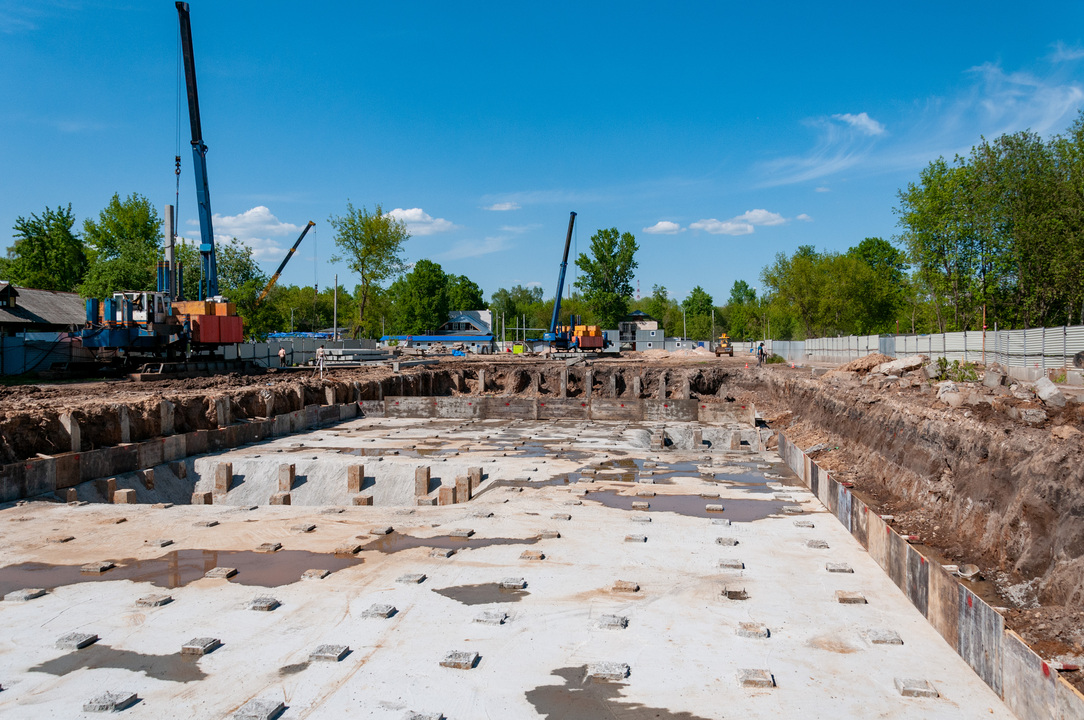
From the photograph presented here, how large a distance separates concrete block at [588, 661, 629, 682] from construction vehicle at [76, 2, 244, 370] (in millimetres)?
26584

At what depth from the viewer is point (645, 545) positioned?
8.53 metres

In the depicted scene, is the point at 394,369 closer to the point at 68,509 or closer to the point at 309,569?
the point at 68,509

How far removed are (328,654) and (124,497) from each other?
802 cm

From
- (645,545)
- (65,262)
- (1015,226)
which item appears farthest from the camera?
(65,262)

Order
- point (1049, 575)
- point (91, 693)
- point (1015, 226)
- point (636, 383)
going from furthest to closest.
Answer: point (1015, 226) → point (636, 383) → point (1049, 575) → point (91, 693)

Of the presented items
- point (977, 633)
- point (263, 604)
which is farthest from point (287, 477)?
point (977, 633)

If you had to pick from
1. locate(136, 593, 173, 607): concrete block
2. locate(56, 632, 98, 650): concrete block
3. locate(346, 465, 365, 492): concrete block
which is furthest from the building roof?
locate(56, 632, 98, 650): concrete block

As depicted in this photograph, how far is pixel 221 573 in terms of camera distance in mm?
7398

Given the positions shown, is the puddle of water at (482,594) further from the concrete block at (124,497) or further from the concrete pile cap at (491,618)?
the concrete block at (124,497)

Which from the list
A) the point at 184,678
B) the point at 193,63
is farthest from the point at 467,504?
the point at 193,63

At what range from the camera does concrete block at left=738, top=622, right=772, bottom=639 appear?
5.86 meters

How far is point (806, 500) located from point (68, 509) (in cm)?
1167

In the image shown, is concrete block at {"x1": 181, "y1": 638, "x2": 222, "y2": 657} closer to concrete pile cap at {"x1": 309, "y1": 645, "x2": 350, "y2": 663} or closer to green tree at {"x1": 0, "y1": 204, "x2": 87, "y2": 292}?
concrete pile cap at {"x1": 309, "y1": 645, "x2": 350, "y2": 663}

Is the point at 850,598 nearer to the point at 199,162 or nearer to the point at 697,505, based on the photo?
the point at 697,505
